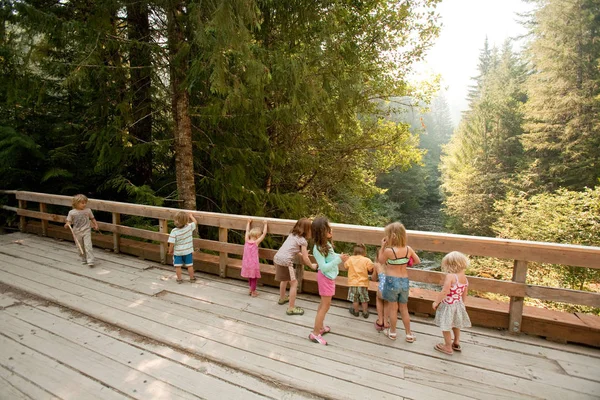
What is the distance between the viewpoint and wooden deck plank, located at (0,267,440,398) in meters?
2.52

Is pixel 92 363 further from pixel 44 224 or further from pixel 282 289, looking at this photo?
pixel 44 224

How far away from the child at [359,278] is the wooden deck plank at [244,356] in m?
1.03

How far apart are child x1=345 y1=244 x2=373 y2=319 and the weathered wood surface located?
0.22 meters

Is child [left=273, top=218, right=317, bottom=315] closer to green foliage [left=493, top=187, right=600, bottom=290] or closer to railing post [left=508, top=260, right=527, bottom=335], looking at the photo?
railing post [left=508, top=260, right=527, bottom=335]

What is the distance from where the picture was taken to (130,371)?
2.71m

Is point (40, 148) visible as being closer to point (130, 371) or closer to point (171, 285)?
point (171, 285)

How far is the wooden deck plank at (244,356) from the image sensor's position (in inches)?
99.3

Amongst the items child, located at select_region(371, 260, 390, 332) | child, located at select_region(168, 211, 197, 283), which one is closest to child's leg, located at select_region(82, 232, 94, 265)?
child, located at select_region(168, 211, 197, 283)

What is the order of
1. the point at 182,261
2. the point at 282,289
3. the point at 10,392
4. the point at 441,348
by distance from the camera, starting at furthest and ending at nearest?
the point at 182,261
the point at 282,289
the point at 441,348
the point at 10,392

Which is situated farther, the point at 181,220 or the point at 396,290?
the point at 181,220

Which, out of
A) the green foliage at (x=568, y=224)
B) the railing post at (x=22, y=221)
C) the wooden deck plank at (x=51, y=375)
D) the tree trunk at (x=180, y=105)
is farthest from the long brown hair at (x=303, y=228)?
the green foliage at (x=568, y=224)

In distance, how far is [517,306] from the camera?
3.35 metres

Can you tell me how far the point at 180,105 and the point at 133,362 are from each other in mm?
4489

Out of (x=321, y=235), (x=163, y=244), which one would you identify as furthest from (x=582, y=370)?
(x=163, y=244)
